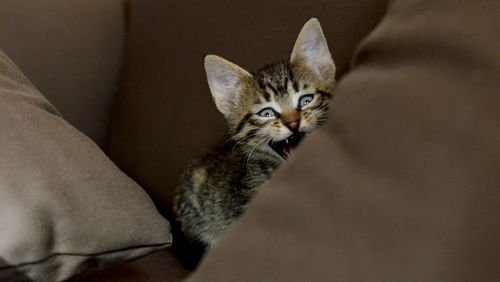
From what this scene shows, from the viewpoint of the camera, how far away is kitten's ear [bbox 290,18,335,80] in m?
0.96

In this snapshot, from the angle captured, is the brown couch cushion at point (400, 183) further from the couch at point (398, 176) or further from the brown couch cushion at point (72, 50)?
the brown couch cushion at point (72, 50)

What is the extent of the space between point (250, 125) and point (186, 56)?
0.23 meters

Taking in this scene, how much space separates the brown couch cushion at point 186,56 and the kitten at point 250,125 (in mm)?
40

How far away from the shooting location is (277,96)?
108 centimetres

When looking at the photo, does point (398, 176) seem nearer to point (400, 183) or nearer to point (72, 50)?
point (400, 183)

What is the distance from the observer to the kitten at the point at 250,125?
1023 millimetres

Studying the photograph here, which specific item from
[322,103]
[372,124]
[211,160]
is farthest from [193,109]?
[372,124]

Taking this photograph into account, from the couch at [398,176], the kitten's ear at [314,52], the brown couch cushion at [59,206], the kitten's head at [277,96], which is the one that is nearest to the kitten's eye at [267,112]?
the kitten's head at [277,96]

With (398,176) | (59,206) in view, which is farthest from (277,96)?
(398,176)

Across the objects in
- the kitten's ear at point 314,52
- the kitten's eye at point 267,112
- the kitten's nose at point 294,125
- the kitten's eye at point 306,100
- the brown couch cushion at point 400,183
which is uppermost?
the brown couch cushion at point 400,183

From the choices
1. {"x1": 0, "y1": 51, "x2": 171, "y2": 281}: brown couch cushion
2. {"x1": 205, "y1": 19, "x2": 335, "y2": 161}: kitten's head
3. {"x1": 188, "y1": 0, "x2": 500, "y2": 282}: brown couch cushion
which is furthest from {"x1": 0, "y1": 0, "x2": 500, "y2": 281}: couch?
{"x1": 205, "y1": 19, "x2": 335, "y2": 161}: kitten's head

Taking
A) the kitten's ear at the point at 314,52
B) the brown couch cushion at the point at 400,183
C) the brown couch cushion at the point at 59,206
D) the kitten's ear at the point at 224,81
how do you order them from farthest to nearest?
the kitten's ear at the point at 224,81, the kitten's ear at the point at 314,52, the brown couch cushion at the point at 59,206, the brown couch cushion at the point at 400,183

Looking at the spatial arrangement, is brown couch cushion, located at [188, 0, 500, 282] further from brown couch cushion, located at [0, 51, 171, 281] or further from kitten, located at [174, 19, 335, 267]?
kitten, located at [174, 19, 335, 267]

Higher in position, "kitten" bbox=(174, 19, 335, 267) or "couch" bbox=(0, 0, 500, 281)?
"couch" bbox=(0, 0, 500, 281)
